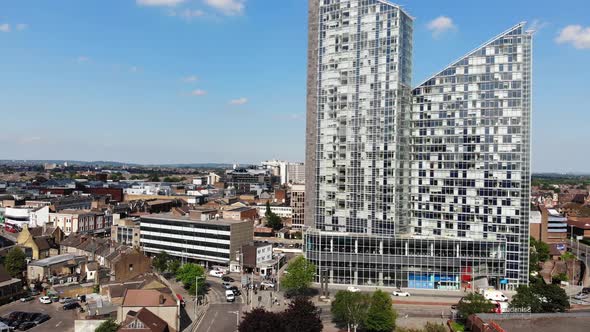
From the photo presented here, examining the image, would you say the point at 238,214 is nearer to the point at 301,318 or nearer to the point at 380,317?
the point at 380,317

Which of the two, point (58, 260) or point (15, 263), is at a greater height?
point (15, 263)

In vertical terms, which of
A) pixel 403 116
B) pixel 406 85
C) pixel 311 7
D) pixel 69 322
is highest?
pixel 311 7

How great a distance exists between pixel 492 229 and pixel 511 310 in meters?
21.2

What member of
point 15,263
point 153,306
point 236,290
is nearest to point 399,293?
point 236,290

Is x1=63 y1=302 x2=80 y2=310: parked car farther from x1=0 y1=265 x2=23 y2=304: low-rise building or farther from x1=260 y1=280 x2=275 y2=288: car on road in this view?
x1=260 y1=280 x2=275 y2=288: car on road

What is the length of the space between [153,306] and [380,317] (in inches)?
1040

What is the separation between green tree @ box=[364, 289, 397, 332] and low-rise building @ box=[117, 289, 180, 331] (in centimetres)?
2242

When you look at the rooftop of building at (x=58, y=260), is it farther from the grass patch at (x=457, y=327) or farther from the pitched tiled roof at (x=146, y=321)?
the grass patch at (x=457, y=327)

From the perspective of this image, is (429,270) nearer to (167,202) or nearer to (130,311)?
(130,311)

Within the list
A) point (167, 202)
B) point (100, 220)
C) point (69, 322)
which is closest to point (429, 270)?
point (69, 322)

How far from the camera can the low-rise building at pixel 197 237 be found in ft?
324

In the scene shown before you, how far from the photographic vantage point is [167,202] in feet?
570

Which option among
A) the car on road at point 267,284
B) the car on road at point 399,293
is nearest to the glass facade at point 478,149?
the car on road at point 399,293

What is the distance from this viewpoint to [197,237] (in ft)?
331
